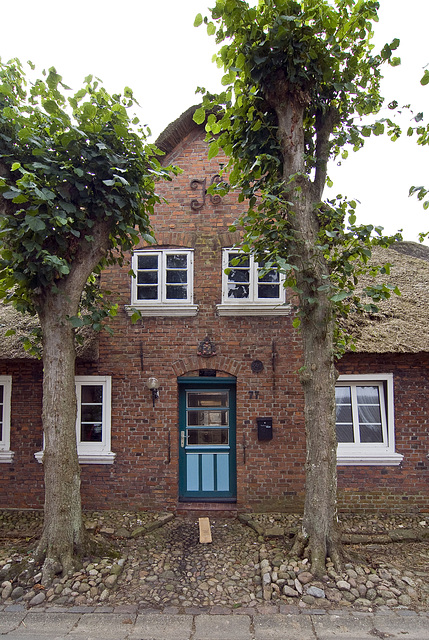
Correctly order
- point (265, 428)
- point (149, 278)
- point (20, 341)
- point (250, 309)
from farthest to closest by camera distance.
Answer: point (149, 278) < point (250, 309) < point (265, 428) < point (20, 341)

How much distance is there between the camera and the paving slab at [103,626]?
3725 millimetres

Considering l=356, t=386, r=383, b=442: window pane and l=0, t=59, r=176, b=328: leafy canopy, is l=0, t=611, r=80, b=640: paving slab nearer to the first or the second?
l=0, t=59, r=176, b=328: leafy canopy

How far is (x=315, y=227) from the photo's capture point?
516cm

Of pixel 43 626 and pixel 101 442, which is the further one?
pixel 101 442

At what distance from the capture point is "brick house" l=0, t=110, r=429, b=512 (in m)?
6.68

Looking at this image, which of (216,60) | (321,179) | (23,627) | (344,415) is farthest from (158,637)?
(216,60)

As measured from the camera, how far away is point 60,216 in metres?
4.55

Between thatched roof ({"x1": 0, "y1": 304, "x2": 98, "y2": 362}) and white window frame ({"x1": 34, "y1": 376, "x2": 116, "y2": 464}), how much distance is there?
0.40 metres

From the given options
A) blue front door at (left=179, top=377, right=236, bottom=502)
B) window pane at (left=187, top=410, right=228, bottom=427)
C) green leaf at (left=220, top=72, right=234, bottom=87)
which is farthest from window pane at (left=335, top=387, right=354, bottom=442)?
green leaf at (left=220, top=72, right=234, bottom=87)

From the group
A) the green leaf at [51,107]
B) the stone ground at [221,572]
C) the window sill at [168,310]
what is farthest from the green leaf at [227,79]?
the stone ground at [221,572]

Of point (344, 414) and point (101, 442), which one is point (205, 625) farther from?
point (344, 414)

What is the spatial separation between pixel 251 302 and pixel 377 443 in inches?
130

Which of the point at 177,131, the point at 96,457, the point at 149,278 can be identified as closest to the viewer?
the point at 96,457

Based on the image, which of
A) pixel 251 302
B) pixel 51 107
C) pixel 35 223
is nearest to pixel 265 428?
pixel 251 302
